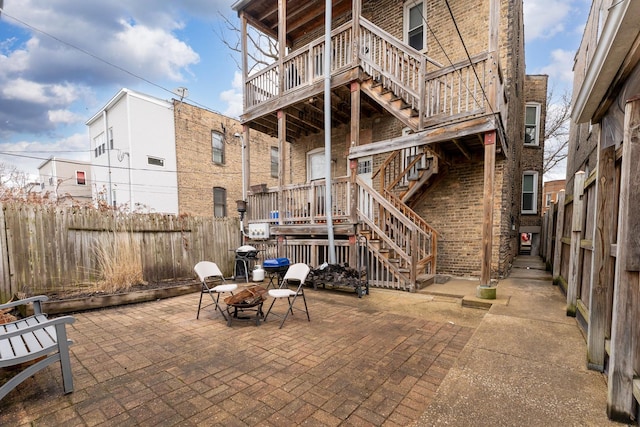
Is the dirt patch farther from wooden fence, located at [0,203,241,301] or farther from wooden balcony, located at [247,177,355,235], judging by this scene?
wooden balcony, located at [247,177,355,235]

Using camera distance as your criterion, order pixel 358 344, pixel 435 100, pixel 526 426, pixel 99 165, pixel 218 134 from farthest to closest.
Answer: pixel 218 134 < pixel 99 165 < pixel 435 100 < pixel 358 344 < pixel 526 426

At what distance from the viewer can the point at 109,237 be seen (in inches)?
225

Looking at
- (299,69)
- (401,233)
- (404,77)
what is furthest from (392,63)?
(401,233)

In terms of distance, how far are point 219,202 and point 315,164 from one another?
27.0 feet

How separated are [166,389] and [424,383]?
2.27 metres

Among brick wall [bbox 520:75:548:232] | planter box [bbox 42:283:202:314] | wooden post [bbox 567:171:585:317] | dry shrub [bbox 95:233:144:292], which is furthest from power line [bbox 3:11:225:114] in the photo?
brick wall [bbox 520:75:548:232]

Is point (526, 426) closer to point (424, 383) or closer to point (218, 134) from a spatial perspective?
point (424, 383)

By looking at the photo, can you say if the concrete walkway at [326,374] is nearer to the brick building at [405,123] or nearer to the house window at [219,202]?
the brick building at [405,123]

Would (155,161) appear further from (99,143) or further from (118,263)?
(118,263)

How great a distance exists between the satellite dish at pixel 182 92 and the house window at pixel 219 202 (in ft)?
16.5

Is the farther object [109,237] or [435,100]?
[435,100]

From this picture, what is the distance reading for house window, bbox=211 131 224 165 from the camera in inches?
624

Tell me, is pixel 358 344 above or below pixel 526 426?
below

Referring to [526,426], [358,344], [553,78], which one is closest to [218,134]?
[358,344]
